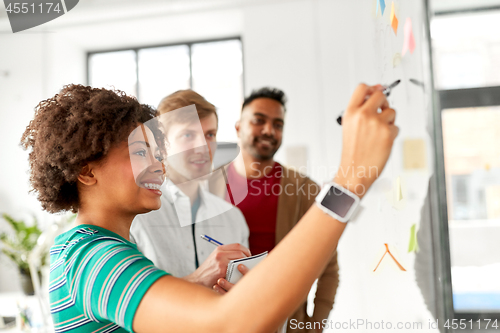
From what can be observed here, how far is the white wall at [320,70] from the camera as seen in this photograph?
0.65 meters

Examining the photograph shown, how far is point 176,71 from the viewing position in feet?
2.46

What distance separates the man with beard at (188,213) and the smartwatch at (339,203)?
13.4 inches

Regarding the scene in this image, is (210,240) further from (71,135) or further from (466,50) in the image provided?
(466,50)

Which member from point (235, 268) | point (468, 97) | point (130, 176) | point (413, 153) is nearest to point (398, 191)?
point (413, 153)

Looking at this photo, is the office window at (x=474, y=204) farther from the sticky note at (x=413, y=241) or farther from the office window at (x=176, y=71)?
the office window at (x=176, y=71)

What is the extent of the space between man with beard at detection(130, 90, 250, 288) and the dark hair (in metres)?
0.07

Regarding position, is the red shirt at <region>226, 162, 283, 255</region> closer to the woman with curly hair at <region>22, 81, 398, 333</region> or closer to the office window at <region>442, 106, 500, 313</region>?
the woman with curly hair at <region>22, 81, 398, 333</region>

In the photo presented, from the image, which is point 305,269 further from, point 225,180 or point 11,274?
point 11,274

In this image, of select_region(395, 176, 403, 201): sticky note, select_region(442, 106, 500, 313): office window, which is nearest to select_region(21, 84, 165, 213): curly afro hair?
select_region(395, 176, 403, 201): sticky note

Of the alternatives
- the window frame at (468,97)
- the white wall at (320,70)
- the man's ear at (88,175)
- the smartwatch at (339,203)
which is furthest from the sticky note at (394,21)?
the man's ear at (88,175)

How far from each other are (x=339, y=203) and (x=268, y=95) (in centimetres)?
39

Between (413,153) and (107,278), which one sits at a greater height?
(413,153)

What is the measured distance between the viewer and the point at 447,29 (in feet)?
2.13

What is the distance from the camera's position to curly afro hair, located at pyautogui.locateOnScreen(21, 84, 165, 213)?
0.49 m
